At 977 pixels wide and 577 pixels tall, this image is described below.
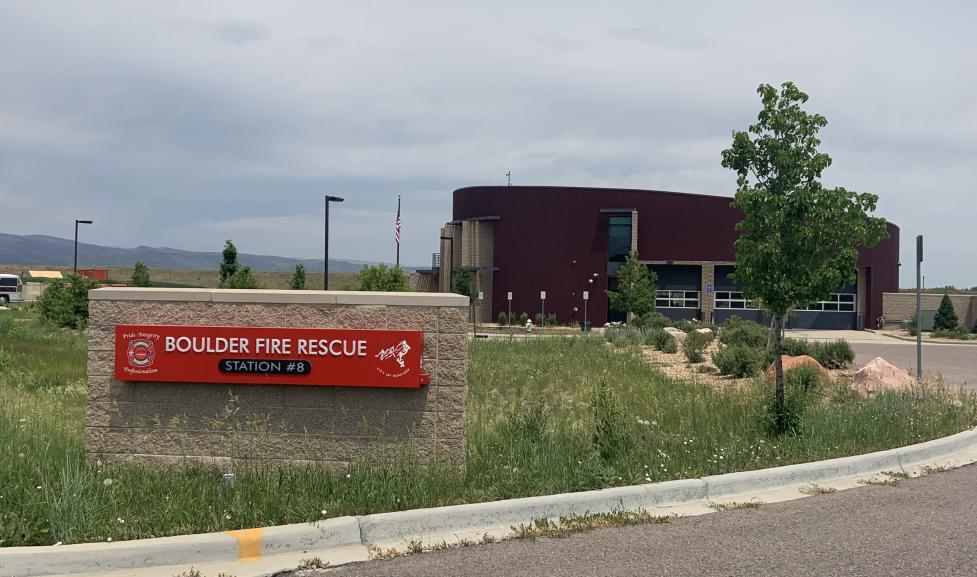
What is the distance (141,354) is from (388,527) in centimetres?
318

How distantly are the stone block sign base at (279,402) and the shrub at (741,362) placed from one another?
11.7m

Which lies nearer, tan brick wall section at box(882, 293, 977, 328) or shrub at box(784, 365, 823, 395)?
shrub at box(784, 365, 823, 395)

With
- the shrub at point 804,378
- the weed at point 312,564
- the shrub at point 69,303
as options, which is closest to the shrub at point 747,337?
the shrub at point 804,378

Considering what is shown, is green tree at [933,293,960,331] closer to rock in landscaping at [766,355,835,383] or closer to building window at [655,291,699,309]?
building window at [655,291,699,309]

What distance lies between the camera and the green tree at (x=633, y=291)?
52844 millimetres

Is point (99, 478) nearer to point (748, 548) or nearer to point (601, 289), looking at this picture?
point (748, 548)

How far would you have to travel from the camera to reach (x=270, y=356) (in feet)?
25.1

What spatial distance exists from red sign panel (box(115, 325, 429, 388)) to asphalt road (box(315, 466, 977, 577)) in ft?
7.23

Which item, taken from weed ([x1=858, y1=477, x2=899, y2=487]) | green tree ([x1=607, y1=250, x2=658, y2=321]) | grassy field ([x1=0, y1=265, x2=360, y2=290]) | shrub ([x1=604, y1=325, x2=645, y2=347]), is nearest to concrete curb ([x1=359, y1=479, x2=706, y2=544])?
weed ([x1=858, y1=477, x2=899, y2=487])

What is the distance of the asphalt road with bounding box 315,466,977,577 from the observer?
18.0 feet

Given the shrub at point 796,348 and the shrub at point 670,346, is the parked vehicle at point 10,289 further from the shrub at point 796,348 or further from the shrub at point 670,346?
the shrub at point 796,348

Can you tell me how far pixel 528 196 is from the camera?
192 feet

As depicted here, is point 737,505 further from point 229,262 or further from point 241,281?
point 229,262

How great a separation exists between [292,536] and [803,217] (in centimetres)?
790
